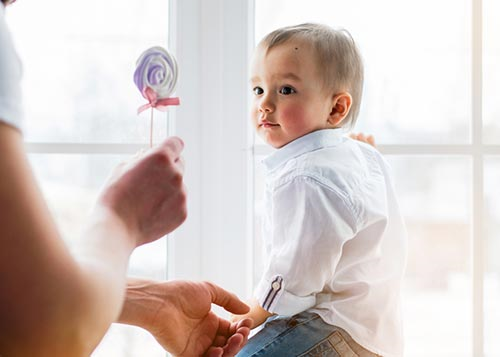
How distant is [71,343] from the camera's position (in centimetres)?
72

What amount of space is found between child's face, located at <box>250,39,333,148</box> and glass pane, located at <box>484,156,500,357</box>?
2.04 ft

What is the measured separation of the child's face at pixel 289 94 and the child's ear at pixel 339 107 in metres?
0.01

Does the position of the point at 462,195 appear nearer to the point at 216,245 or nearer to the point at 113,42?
the point at 216,245

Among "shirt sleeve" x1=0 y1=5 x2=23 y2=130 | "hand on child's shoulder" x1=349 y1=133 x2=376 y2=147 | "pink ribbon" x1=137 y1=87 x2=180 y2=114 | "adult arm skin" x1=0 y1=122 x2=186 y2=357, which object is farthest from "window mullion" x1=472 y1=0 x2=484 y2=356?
"shirt sleeve" x1=0 y1=5 x2=23 y2=130

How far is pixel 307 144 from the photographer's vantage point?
1.37 metres

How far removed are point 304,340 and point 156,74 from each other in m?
0.59

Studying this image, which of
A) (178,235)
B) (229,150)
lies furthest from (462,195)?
(178,235)

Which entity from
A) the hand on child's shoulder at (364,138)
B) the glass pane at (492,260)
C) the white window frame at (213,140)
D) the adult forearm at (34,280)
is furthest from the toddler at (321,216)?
the adult forearm at (34,280)

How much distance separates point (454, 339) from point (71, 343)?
134 cm

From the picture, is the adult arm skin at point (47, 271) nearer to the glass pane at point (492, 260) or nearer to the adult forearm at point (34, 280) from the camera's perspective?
the adult forearm at point (34, 280)

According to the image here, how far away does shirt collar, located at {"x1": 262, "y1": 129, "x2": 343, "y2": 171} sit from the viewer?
137 cm

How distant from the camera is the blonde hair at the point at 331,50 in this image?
1.36 meters

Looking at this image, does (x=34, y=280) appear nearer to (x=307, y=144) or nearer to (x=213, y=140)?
(x=307, y=144)

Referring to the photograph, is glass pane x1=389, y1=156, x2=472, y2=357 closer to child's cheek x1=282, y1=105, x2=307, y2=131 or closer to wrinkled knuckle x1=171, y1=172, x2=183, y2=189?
child's cheek x1=282, y1=105, x2=307, y2=131
